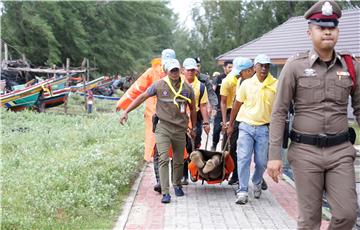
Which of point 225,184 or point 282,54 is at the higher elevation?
point 282,54

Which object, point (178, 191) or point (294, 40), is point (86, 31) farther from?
point (178, 191)

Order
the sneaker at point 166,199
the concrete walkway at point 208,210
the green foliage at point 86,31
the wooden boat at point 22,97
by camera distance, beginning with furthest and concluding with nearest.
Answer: the green foliage at point 86,31 → the wooden boat at point 22,97 → the sneaker at point 166,199 → the concrete walkway at point 208,210

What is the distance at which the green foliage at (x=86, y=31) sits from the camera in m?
39.0

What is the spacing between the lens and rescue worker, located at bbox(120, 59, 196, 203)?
290 inches

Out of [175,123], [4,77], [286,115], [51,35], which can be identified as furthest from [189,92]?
[51,35]

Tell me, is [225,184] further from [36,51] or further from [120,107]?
[36,51]

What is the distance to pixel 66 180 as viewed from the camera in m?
7.40

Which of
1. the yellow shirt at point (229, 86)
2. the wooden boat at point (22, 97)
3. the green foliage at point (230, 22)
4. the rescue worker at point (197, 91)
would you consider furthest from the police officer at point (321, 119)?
the green foliage at point (230, 22)

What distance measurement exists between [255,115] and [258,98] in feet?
0.72

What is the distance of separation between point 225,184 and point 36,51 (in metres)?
33.2

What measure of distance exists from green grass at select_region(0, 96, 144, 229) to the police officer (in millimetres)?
2540

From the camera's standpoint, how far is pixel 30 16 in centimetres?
3828

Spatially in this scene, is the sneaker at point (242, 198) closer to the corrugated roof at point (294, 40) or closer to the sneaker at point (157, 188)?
the sneaker at point (157, 188)

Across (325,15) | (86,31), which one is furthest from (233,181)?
(86,31)
